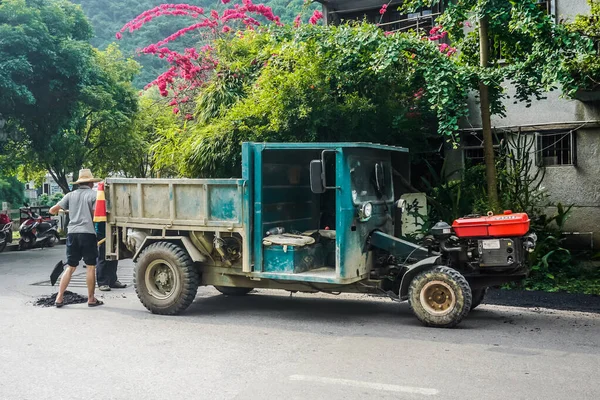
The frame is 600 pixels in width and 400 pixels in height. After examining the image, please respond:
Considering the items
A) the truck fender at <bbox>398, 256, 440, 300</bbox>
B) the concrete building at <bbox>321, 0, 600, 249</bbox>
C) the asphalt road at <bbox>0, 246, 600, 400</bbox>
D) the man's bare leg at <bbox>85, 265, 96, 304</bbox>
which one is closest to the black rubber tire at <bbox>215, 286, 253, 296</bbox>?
the asphalt road at <bbox>0, 246, 600, 400</bbox>

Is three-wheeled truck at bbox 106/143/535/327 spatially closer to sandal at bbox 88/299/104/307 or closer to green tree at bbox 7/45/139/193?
sandal at bbox 88/299/104/307

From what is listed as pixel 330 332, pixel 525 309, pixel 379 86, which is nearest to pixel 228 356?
pixel 330 332

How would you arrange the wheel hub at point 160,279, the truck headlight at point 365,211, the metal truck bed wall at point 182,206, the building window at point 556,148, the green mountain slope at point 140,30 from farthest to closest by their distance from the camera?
the green mountain slope at point 140,30
the building window at point 556,148
the wheel hub at point 160,279
the metal truck bed wall at point 182,206
the truck headlight at point 365,211

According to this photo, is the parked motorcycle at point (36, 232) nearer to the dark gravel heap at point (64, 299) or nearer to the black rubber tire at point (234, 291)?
the dark gravel heap at point (64, 299)

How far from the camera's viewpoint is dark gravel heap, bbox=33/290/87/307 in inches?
369

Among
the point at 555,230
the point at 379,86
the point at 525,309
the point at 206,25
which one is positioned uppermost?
the point at 206,25

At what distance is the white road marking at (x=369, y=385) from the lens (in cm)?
524

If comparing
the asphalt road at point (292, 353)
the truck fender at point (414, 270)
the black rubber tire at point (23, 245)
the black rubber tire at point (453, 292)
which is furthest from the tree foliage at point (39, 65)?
the black rubber tire at point (453, 292)

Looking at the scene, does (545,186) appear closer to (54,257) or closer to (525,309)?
(525,309)

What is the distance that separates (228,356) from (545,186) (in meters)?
8.33

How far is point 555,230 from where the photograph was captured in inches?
445

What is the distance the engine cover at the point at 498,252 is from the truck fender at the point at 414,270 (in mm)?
547

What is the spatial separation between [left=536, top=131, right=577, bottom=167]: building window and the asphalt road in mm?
4565

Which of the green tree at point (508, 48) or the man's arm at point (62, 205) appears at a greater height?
the green tree at point (508, 48)
